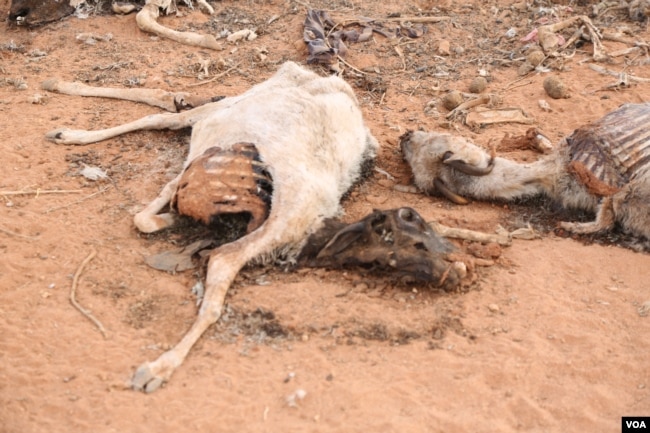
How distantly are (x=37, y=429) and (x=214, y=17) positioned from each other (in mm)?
6265

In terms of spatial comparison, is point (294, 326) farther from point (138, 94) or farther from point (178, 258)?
point (138, 94)

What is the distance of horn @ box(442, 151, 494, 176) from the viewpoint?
16.3ft

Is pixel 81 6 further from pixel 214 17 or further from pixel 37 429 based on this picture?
pixel 37 429

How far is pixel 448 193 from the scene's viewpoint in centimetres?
503

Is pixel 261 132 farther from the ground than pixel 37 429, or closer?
farther from the ground

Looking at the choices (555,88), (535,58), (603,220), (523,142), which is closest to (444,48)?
(535,58)

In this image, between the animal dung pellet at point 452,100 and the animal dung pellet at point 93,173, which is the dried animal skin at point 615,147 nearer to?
the animal dung pellet at point 452,100

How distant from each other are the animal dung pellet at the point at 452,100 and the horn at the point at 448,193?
5.23 feet

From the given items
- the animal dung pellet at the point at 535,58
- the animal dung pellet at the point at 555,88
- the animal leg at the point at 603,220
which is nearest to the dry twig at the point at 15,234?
the animal leg at the point at 603,220

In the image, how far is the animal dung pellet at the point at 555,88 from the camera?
21.4 feet

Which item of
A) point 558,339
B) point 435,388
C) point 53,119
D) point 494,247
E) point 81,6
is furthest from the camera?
point 81,6

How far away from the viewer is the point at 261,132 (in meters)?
4.28

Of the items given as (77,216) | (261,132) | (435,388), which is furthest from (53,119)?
(435,388)

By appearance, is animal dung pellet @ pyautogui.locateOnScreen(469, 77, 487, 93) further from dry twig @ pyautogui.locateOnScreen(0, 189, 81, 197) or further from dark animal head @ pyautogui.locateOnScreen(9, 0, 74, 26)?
dark animal head @ pyautogui.locateOnScreen(9, 0, 74, 26)
